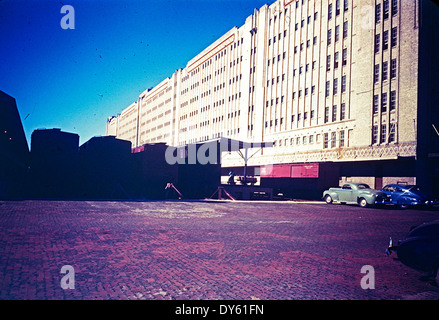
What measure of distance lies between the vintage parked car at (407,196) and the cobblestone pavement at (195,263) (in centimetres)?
1131

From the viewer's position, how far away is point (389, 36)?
1255 inches

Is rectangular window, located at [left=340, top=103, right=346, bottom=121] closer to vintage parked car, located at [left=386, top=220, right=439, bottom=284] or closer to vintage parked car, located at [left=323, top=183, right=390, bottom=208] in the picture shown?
vintage parked car, located at [left=323, top=183, right=390, bottom=208]

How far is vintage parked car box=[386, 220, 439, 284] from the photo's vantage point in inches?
182

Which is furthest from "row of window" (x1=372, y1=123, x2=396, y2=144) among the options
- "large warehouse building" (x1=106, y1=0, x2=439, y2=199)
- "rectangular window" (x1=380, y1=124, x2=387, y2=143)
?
"large warehouse building" (x1=106, y1=0, x2=439, y2=199)

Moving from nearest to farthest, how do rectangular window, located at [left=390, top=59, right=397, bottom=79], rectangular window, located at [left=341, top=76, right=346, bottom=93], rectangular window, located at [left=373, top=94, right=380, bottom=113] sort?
rectangular window, located at [left=390, top=59, right=397, bottom=79] → rectangular window, located at [left=373, top=94, right=380, bottom=113] → rectangular window, located at [left=341, top=76, right=346, bottom=93]

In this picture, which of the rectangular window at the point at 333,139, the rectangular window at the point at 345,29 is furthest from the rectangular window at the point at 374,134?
the rectangular window at the point at 345,29

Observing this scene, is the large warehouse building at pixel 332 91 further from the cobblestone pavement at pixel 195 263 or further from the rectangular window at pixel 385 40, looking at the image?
the cobblestone pavement at pixel 195 263

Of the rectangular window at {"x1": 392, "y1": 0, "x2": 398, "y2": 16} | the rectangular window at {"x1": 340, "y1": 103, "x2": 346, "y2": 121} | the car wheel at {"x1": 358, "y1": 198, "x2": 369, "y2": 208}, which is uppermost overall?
the rectangular window at {"x1": 392, "y1": 0, "x2": 398, "y2": 16}

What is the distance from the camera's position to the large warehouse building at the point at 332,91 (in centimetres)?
2911

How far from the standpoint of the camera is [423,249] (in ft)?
15.8

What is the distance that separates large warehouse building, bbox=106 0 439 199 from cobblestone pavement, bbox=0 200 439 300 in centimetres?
2065

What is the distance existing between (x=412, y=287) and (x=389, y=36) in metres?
34.3
